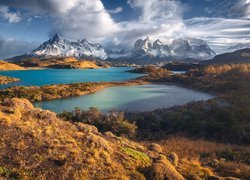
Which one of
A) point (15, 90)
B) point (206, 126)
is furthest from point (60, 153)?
point (15, 90)

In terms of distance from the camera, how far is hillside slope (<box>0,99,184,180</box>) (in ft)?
37.4

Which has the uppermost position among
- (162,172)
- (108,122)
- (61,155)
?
(61,155)

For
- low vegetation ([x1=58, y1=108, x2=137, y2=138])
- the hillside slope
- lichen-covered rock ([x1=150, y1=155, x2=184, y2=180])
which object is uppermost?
the hillside slope

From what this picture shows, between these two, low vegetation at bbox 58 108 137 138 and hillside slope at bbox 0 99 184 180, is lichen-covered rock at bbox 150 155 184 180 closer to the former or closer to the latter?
hillside slope at bbox 0 99 184 180

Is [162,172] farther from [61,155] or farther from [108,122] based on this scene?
[108,122]

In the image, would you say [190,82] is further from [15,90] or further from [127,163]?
[127,163]

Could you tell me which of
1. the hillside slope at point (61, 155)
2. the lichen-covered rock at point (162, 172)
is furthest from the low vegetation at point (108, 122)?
the lichen-covered rock at point (162, 172)

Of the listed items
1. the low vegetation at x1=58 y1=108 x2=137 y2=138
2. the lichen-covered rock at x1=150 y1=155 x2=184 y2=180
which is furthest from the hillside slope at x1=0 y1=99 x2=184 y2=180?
the low vegetation at x1=58 y1=108 x2=137 y2=138

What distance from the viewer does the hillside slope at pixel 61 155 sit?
11.4 m

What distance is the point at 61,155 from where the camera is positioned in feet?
40.6

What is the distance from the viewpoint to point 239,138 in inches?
1176

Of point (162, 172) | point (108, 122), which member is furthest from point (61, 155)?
point (108, 122)

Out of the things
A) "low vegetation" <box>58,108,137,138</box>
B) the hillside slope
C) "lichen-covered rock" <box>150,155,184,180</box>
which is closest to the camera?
the hillside slope

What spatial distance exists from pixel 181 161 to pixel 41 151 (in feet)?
28.7
